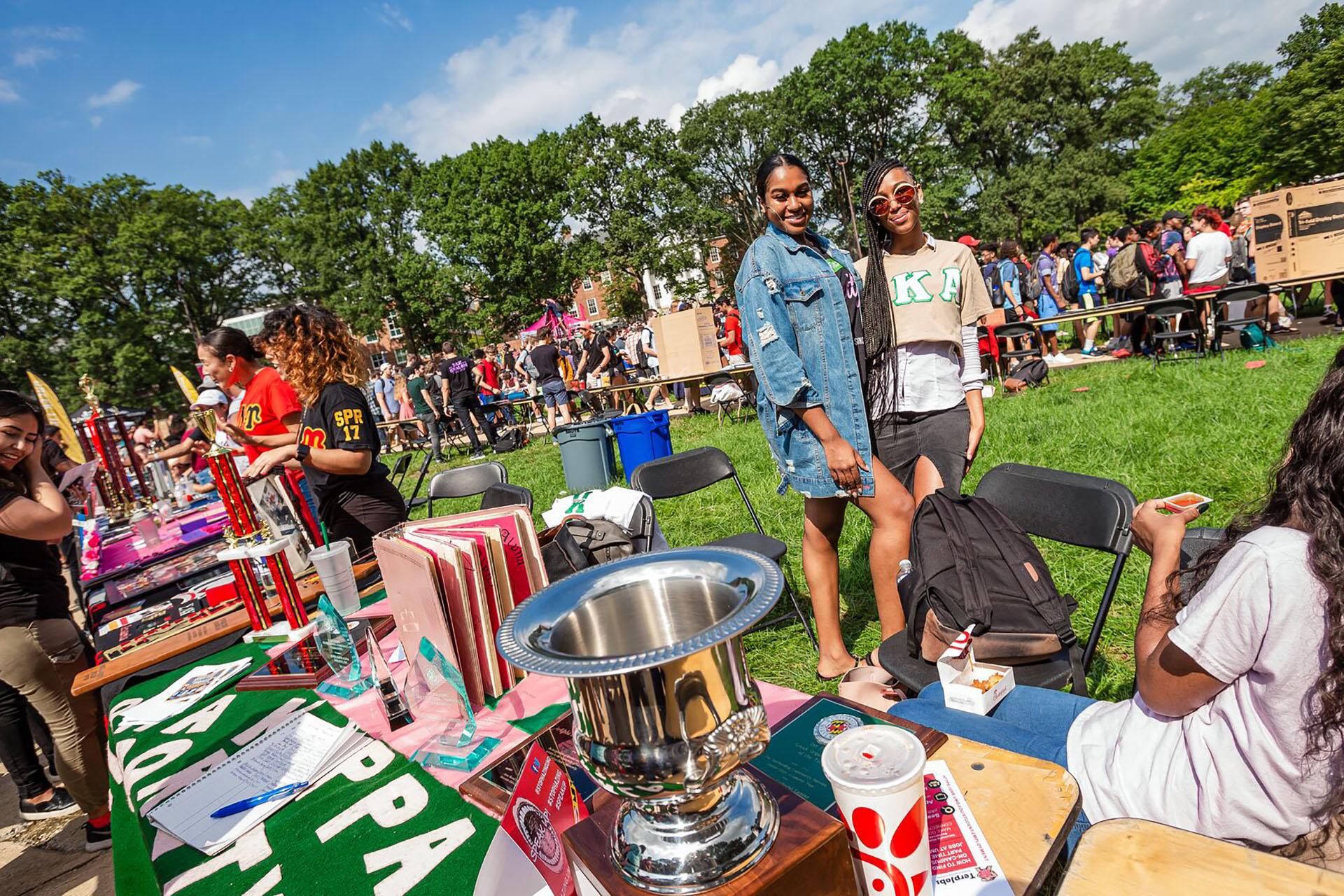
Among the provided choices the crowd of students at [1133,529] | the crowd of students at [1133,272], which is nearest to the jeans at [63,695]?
the crowd of students at [1133,529]

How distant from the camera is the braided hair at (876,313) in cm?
277

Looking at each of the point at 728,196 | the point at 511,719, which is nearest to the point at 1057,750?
the point at 511,719

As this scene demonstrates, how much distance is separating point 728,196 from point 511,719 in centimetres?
3568

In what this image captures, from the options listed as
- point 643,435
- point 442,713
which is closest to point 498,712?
point 442,713

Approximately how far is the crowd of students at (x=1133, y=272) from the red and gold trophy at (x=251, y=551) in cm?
801

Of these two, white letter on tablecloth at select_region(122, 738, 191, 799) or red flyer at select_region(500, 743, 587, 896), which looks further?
white letter on tablecloth at select_region(122, 738, 191, 799)

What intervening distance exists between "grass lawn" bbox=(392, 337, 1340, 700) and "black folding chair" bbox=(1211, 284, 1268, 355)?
384mm

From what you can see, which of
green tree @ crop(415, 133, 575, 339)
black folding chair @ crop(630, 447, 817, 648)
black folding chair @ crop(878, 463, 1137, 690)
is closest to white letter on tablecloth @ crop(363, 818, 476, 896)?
black folding chair @ crop(878, 463, 1137, 690)

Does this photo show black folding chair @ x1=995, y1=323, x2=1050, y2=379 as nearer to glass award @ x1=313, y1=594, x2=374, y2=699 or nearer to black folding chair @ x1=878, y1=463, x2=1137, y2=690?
black folding chair @ x1=878, y1=463, x2=1137, y2=690

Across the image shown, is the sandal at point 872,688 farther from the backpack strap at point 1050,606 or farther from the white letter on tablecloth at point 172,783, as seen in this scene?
the white letter on tablecloth at point 172,783

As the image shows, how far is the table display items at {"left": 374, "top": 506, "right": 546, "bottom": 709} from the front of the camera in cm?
152

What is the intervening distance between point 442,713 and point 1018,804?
1.23 metres

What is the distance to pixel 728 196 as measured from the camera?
34.2m

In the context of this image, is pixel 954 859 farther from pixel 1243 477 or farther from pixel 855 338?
pixel 1243 477
